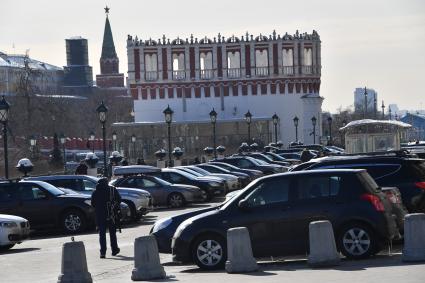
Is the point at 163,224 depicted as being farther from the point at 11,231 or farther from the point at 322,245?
the point at 11,231

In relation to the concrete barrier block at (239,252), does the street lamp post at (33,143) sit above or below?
above

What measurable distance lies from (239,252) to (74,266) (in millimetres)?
2723

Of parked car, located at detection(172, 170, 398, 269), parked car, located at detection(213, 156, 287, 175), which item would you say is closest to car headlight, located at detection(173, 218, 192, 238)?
parked car, located at detection(172, 170, 398, 269)

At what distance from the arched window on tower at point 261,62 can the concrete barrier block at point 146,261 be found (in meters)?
90.3

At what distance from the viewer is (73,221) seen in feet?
109

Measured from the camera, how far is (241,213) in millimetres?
21875

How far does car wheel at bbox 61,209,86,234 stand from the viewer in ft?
109

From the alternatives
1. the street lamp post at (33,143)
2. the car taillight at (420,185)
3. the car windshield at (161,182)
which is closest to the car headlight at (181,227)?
the car taillight at (420,185)

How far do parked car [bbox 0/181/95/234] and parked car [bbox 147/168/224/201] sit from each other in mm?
11713

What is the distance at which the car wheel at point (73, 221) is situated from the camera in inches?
1310

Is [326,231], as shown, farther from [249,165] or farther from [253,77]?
[253,77]

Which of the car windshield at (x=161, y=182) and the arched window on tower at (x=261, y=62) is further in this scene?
the arched window on tower at (x=261, y=62)

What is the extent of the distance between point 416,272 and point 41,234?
17.4 metres

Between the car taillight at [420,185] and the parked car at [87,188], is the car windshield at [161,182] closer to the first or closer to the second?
the parked car at [87,188]
